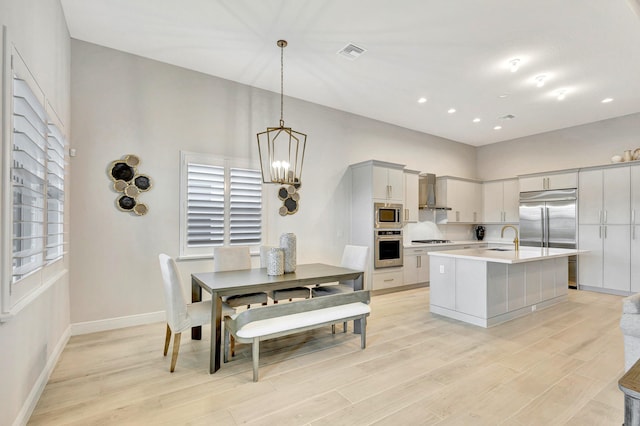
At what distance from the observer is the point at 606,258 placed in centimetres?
559

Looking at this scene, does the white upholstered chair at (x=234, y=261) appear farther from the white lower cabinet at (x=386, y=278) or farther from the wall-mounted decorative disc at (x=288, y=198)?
the white lower cabinet at (x=386, y=278)

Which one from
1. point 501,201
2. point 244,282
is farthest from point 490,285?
point 501,201

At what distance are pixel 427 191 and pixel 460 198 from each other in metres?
0.96

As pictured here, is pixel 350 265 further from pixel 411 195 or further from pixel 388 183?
pixel 411 195

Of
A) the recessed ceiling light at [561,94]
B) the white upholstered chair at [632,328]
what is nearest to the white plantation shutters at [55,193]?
the white upholstered chair at [632,328]

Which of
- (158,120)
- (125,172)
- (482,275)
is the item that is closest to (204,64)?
(158,120)

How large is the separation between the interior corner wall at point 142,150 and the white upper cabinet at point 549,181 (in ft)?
15.2

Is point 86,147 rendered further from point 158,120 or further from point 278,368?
point 278,368

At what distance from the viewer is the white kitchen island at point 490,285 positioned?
3.78 metres

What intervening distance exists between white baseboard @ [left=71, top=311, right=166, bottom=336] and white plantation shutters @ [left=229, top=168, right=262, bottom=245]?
129 cm

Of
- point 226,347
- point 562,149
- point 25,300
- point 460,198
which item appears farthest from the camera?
point 460,198

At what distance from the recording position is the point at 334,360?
288 cm

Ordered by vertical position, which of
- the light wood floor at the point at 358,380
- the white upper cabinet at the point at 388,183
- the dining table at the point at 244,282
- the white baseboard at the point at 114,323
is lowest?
the light wood floor at the point at 358,380

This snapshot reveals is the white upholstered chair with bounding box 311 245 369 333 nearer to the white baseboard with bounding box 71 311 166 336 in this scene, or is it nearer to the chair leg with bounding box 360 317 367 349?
the chair leg with bounding box 360 317 367 349
